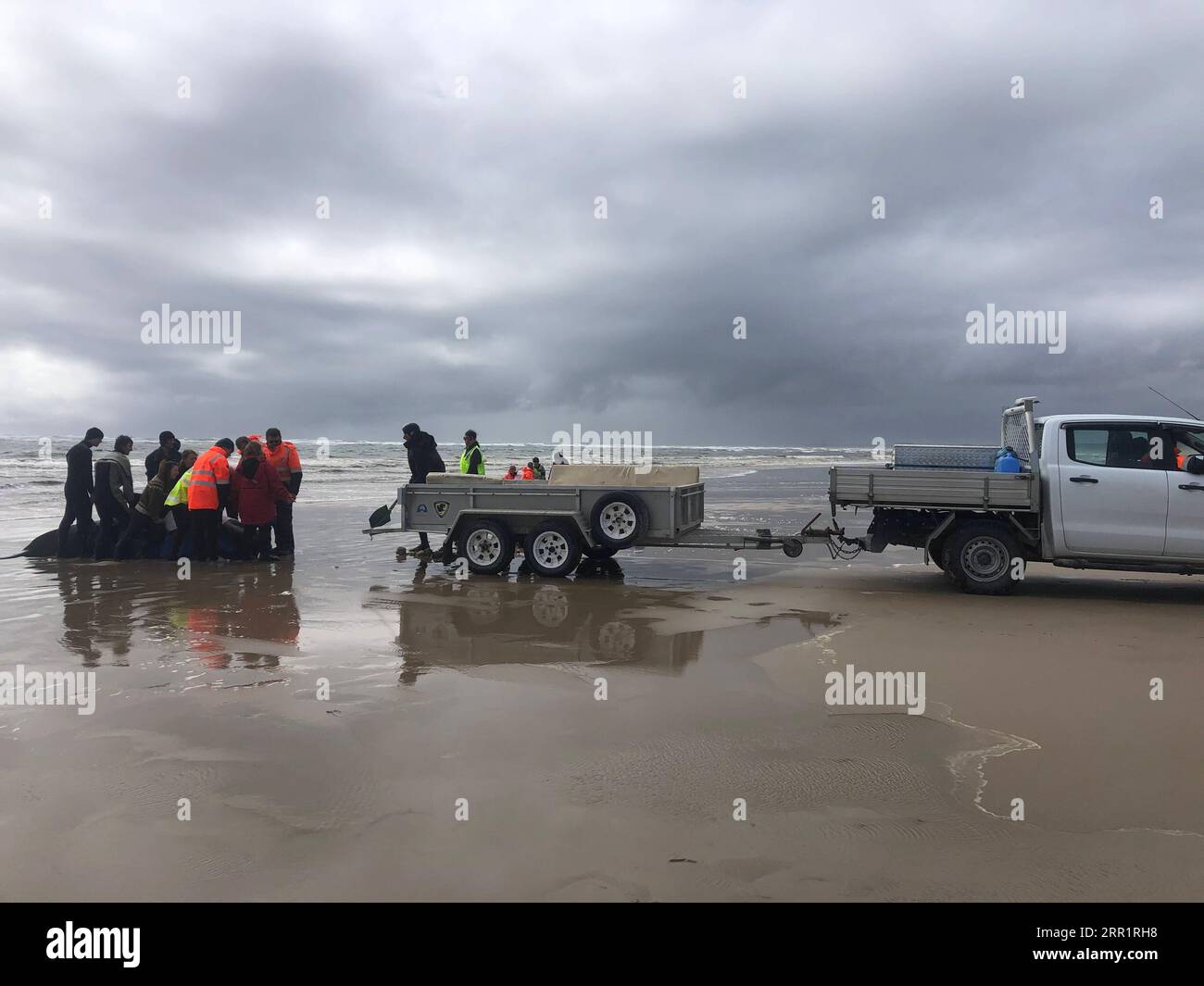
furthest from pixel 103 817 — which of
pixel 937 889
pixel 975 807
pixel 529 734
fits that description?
pixel 975 807

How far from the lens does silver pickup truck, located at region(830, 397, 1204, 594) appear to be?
30.3 feet

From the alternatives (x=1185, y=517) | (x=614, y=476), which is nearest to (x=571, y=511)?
(x=614, y=476)

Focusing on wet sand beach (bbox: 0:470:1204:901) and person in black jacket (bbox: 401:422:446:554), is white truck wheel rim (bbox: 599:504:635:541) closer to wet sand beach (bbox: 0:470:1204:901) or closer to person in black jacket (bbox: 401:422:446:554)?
wet sand beach (bbox: 0:470:1204:901)

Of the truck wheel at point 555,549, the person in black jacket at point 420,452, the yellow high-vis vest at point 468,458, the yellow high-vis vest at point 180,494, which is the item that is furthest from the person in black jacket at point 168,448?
the truck wheel at point 555,549

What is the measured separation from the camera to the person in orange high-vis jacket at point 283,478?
43.7 feet

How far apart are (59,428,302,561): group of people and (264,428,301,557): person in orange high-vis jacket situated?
15 millimetres

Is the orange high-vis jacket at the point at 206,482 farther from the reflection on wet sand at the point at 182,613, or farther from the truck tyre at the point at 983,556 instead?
the truck tyre at the point at 983,556

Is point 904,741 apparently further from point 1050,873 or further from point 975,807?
point 1050,873

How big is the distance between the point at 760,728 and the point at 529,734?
1415mm

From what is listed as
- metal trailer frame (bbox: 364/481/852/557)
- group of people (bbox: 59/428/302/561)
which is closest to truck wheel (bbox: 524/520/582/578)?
metal trailer frame (bbox: 364/481/852/557)

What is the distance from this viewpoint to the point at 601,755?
477 centimetres

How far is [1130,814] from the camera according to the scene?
3979 mm

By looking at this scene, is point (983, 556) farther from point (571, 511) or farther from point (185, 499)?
point (185, 499)

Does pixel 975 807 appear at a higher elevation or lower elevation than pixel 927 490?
lower
